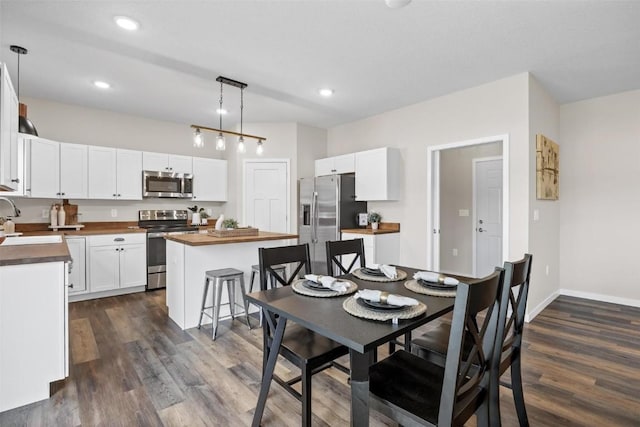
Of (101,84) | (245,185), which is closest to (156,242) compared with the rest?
(245,185)

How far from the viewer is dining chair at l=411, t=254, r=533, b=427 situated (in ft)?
4.69

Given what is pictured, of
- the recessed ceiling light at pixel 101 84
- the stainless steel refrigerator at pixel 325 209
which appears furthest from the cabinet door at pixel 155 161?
the stainless steel refrigerator at pixel 325 209

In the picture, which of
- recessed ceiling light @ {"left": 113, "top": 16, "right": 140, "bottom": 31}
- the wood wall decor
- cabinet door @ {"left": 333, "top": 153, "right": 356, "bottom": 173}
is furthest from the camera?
cabinet door @ {"left": 333, "top": 153, "right": 356, "bottom": 173}

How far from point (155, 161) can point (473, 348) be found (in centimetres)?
491

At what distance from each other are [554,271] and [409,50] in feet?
11.3

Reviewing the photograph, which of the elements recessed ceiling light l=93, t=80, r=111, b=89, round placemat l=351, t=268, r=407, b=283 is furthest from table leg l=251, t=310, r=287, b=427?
recessed ceiling light l=93, t=80, r=111, b=89

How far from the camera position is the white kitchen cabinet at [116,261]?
4.04 meters

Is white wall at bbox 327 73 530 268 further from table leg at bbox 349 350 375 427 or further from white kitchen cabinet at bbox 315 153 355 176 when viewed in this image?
table leg at bbox 349 350 375 427

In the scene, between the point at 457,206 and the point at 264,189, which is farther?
the point at 457,206

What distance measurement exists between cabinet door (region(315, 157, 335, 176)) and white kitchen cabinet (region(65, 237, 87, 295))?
3451 millimetres

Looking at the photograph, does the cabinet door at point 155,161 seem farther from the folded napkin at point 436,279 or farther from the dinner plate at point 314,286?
the folded napkin at point 436,279

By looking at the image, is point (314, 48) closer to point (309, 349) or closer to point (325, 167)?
point (309, 349)

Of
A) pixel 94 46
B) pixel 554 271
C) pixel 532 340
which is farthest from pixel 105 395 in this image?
pixel 554 271

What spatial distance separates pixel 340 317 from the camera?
4.56 feet
